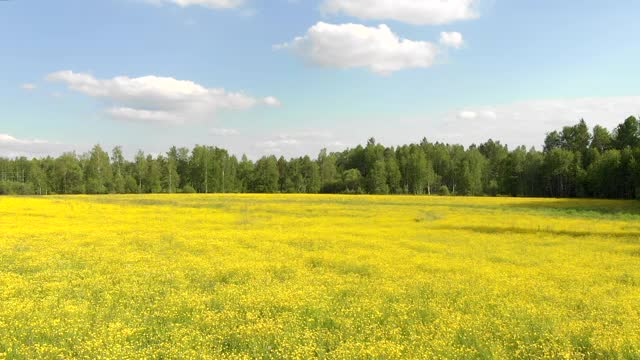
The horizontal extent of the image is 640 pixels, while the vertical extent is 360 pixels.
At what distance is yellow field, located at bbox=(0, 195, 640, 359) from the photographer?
32.5ft

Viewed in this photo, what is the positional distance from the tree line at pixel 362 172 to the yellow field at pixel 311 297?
87.5 meters

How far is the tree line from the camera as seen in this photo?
10762cm

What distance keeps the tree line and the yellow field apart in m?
87.5

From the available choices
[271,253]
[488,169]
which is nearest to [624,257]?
[271,253]

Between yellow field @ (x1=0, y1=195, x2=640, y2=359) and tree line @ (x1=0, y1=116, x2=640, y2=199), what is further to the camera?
tree line @ (x1=0, y1=116, x2=640, y2=199)

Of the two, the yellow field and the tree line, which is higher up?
the tree line

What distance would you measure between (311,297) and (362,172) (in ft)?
450

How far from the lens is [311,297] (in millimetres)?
13820

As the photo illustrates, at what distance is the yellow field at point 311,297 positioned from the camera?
9.91 metres

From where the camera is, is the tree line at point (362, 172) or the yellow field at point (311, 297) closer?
the yellow field at point (311, 297)

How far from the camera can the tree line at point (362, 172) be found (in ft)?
353

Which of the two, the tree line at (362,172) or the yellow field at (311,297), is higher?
the tree line at (362,172)

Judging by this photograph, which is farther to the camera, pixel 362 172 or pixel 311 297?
pixel 362 172

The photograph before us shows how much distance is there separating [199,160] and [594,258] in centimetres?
13345
